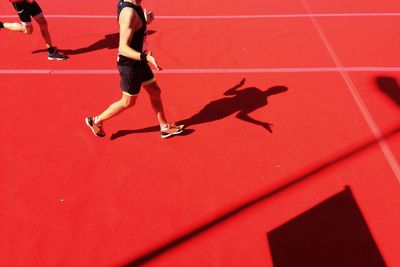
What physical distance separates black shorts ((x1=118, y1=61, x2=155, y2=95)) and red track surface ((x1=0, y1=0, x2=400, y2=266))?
806 mm

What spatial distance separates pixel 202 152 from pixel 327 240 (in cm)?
167

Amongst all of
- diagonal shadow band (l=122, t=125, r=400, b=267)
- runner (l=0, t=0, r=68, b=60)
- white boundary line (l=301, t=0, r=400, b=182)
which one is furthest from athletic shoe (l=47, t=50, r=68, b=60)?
white boundary line (l=301, t=0, r=400, b=182)

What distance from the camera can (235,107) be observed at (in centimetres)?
474

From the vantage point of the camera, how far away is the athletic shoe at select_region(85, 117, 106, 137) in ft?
13.2

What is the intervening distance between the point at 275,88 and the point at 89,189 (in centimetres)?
313

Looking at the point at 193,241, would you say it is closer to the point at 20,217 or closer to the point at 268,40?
the point at 20,217

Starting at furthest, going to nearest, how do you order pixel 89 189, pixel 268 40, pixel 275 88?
pixel 268 40
pixel 275 88
pixel 89 189

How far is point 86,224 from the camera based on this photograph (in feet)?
10.2

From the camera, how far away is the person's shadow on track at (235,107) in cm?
435

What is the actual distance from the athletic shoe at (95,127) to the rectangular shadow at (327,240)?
7.87 ft

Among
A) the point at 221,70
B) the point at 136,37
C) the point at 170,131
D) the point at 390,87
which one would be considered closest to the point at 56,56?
the point at 221,70

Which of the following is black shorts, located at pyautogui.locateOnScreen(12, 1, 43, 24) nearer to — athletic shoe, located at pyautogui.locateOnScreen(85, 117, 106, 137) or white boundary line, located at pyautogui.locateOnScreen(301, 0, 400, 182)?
athletic shoe, located at pyautogui.locateOnScreen(85, 117, 106, 137)

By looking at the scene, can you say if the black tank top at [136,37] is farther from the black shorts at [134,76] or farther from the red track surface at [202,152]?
the red track surface at [202,152]

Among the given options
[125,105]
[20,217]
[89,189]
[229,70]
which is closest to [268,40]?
[229,70]
